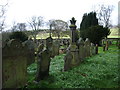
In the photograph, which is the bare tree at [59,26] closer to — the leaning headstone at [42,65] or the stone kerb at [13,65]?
the leaning headstone at [42,65]

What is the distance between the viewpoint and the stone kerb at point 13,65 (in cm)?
515

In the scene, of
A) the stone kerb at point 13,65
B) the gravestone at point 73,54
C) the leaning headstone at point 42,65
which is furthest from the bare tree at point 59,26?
the stone kerb at point 13,65

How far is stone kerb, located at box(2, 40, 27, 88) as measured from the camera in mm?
5148

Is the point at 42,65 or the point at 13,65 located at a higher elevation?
the point at 13,65

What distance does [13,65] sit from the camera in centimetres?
547

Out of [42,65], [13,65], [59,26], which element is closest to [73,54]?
[42,65]

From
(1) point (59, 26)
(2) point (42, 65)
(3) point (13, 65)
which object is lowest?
(2) point (42, 65)

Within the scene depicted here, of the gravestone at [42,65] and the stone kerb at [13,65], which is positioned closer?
the stone kerb at [13,65]

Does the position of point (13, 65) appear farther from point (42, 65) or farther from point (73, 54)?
point (73, 54)

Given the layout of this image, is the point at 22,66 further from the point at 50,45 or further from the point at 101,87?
the point at 50,45

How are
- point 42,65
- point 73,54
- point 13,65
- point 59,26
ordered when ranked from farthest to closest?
point 59,26, point 73,54, point 42,65, point 13,65

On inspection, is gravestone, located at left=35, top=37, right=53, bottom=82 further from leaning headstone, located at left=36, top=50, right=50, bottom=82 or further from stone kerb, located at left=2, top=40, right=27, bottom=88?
stone kerb, located at left=2, top=40, right=27, bottom=88

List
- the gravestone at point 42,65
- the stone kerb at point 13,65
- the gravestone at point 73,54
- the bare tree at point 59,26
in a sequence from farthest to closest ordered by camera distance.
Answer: the bare tree at point 59,26 → the gravestone at point 73,54 → the gravestone at point 42,65 → the stone kerb at point 13,65

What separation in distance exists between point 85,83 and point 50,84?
145 cm
